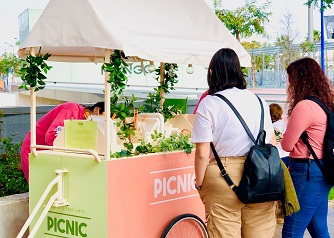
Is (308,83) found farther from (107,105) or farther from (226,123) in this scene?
(107,105)

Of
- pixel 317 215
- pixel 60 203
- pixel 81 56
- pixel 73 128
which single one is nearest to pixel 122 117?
pixel 73 128

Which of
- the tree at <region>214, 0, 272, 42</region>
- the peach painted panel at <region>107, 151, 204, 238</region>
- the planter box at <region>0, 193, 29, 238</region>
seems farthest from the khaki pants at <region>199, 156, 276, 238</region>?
the tree at <region>214, 0, 272, 42</region>

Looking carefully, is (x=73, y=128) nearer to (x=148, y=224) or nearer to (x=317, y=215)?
(x=148, y=224)

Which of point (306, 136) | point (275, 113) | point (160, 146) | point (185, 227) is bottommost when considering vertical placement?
point (185, 227)

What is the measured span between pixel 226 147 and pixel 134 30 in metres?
1.29

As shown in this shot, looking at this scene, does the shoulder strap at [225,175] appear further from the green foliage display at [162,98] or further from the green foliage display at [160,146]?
the green foliage display at [162,98]

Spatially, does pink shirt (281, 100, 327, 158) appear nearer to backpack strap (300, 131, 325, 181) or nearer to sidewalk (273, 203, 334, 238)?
backpack strap (300, 131, 325, 181)

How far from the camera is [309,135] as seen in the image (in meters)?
3.92

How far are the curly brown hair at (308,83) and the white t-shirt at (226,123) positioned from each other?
721 mm

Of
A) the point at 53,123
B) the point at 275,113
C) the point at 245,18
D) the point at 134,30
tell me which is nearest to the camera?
the point at 134,30

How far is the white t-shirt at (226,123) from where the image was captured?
3289 millimetres

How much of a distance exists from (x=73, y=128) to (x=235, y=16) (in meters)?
19.5

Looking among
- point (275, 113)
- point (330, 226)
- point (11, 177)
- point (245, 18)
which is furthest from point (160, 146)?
point (245, 18)

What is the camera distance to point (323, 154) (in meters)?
3.92
